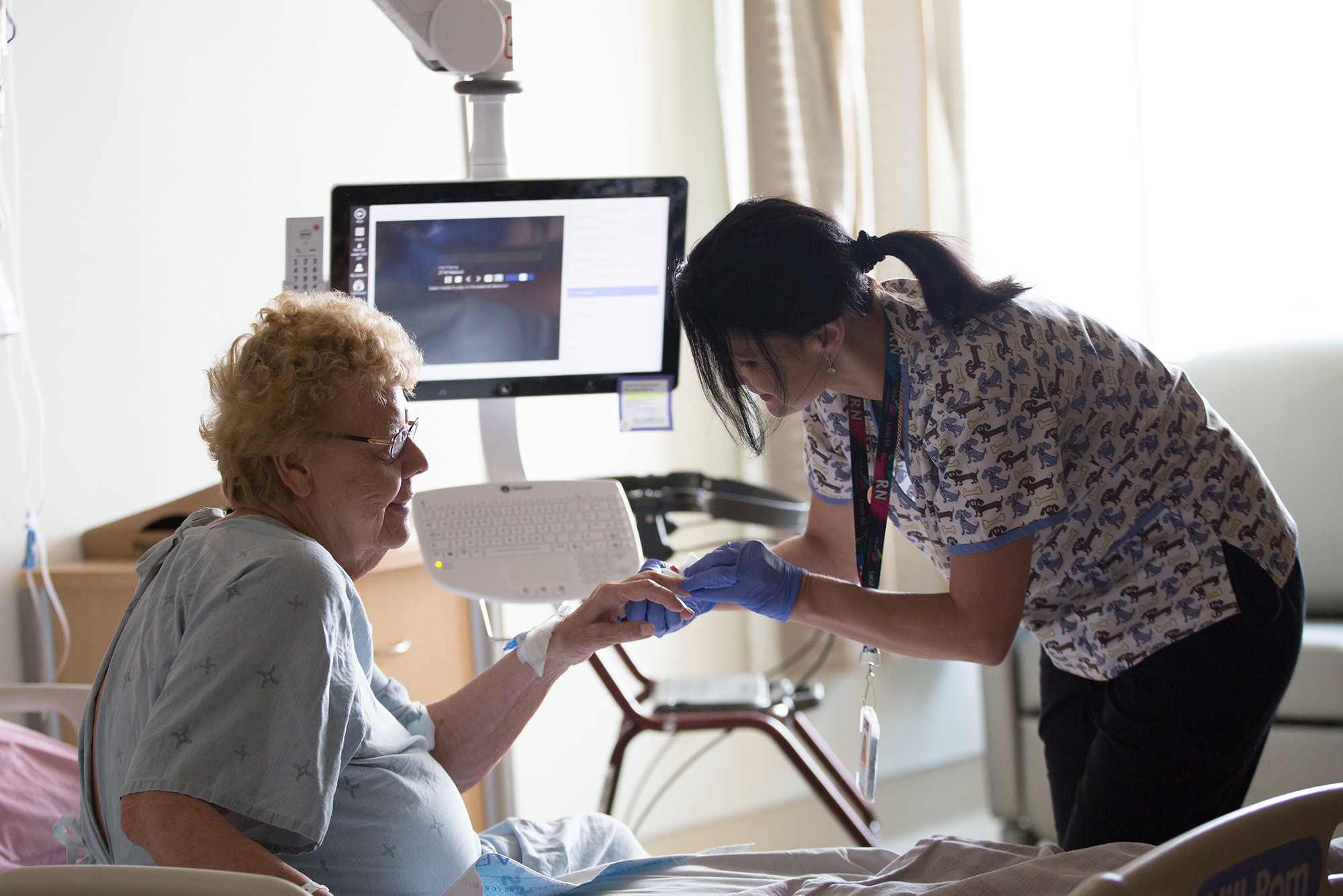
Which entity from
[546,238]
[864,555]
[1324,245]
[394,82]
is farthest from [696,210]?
[864,555]

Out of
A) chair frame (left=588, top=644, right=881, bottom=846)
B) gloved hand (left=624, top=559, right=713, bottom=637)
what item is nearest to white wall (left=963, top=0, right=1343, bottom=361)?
chair frame (left=588, top=644, right=881, bottom=846)

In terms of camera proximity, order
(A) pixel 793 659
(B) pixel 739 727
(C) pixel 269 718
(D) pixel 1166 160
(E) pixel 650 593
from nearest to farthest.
→ (C) pixel 269 718 → (E) pixel 650 593 → (B) pixel 739 727 → (A) pixel 793 659 → (D) pixel 1166 160

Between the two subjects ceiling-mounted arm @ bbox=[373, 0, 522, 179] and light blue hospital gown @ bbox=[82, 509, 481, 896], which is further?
ceiling-mounted arm @ bbox=[373, 0, 522, 179]

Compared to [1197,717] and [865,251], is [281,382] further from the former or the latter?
[1197,717]

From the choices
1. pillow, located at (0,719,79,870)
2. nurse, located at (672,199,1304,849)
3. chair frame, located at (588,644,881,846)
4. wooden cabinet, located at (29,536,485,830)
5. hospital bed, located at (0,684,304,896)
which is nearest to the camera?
hospital bed, located at (0,684,304,896)

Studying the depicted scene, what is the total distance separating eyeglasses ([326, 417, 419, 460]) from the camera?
44.3 inches

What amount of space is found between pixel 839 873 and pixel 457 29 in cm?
132

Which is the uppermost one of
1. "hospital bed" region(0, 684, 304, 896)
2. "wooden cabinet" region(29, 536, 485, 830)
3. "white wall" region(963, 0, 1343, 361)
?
"white wall" region(963, 0, 1343, 361)

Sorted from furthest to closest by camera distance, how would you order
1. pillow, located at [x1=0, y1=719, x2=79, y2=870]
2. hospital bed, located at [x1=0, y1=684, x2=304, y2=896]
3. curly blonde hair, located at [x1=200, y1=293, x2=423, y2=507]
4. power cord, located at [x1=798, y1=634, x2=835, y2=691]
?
power cord, located at [x1=798, y1=634, x2=835, y2=691]
pillow, located at [x1=0, y1=719, x2=79, y2=870]
curly blonde hair, located at [x1=200, y1=293, x2=423, y2=507]
hospital bed, located at [x1=0, y1=684, x2=304, y2=896]

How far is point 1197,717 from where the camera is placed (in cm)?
127

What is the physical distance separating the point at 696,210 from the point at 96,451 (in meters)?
1.69

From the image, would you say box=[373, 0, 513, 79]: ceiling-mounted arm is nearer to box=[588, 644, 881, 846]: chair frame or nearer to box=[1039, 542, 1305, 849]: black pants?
box=[588, 644, 881, 846]: chair frame

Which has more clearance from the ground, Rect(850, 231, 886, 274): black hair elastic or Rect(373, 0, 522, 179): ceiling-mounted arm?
Rect(373, 0, 522, 179): ceiling-mounted arm

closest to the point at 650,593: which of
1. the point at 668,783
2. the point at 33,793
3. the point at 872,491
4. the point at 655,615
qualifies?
the point at 655,615
